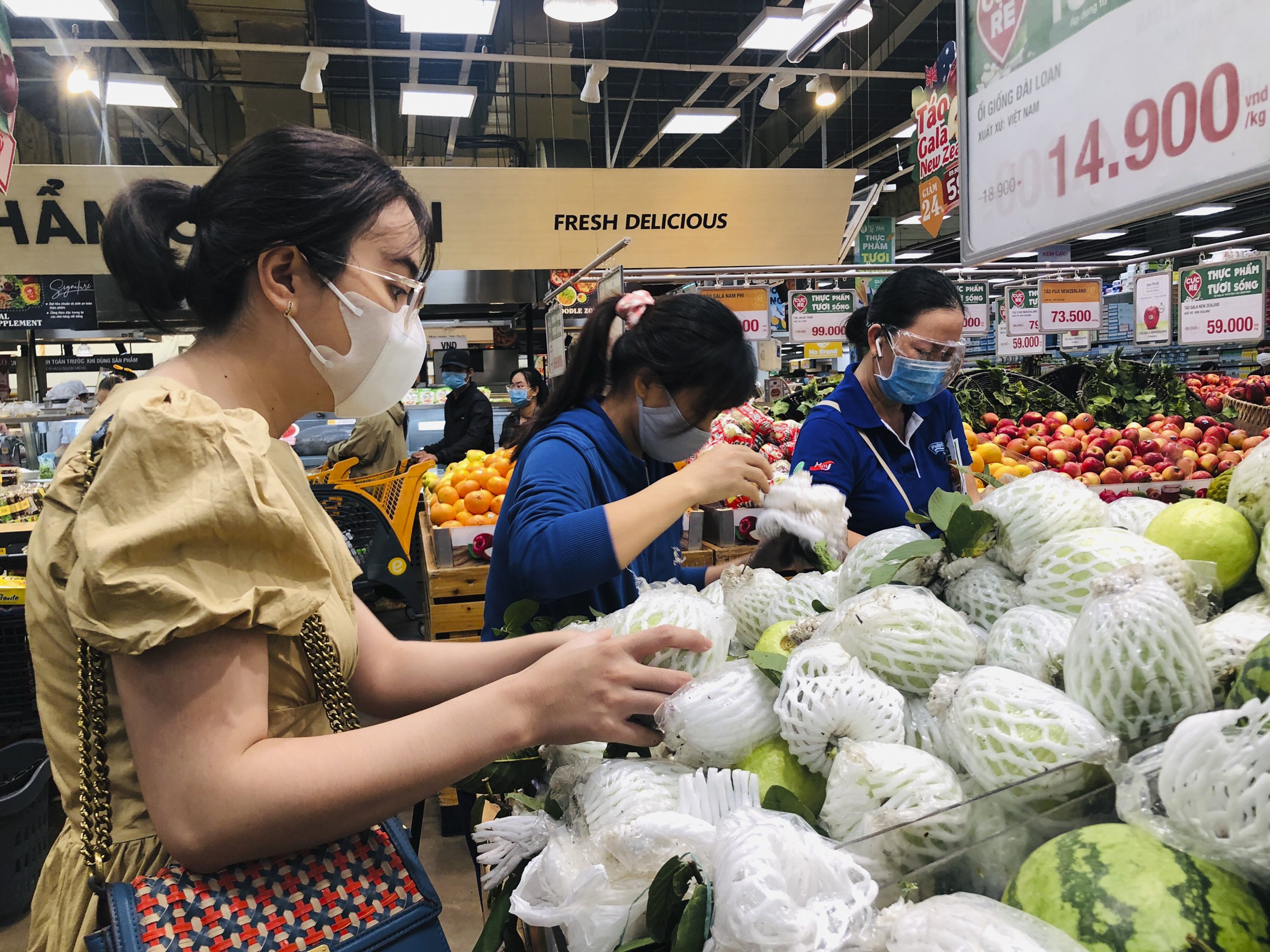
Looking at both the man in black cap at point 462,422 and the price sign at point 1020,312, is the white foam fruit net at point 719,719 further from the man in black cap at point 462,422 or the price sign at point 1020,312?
the price sign at point 1020,312

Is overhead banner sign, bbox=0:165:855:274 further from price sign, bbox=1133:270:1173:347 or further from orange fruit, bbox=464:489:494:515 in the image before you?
price sign, bbox=1133:270:1173:347

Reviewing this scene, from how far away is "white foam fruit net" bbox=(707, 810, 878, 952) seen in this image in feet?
2.03

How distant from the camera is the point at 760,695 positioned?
0.97 meters

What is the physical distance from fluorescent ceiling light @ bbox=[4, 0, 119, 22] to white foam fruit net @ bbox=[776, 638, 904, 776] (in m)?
7.22

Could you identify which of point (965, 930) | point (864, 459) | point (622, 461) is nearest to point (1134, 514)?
point (965, 930)

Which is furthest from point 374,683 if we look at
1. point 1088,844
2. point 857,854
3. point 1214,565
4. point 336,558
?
point 1214,565

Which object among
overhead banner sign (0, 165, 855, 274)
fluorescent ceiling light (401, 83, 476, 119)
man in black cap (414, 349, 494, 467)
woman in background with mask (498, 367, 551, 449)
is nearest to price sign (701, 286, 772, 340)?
overhead banner sign (0, 165, 855, 274)

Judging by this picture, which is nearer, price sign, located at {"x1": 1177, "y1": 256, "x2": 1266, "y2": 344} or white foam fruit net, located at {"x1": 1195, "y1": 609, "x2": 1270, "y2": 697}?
white foam fruit net, located at {"x1": 1195, "y1": 609, "x2": 1270, "y2": 697}

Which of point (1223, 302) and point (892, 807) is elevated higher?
point (1223, 302)

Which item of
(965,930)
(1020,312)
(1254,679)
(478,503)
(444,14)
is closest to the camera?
(965,930)

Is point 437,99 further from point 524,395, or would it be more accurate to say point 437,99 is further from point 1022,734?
point 1022,734

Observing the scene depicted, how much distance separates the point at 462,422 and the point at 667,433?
6.13 metres

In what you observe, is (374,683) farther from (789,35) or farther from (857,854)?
(789,35)

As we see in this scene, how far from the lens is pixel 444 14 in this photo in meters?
6.25
